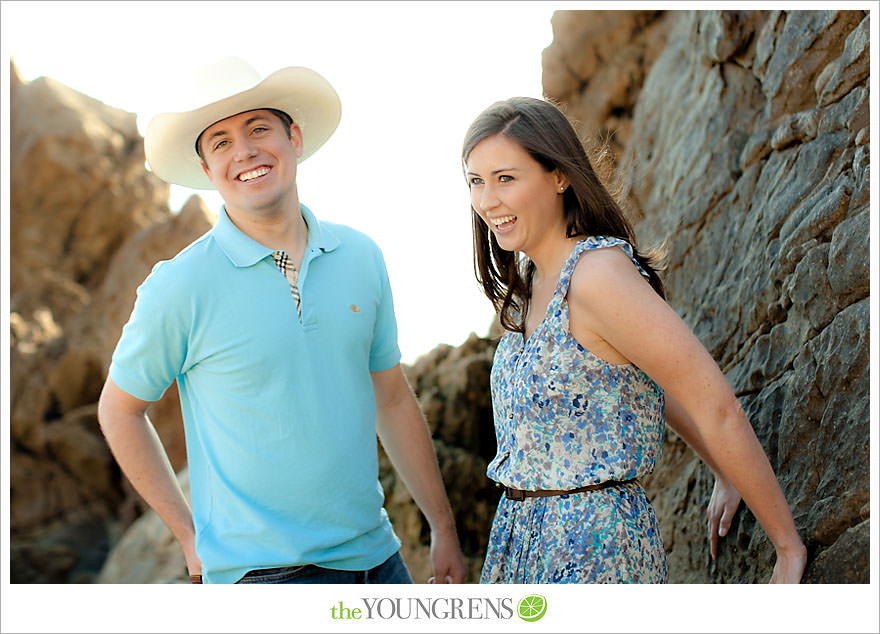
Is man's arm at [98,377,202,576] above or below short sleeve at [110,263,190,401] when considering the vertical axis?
below

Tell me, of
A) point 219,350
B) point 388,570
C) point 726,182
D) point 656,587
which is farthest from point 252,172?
point 726,182

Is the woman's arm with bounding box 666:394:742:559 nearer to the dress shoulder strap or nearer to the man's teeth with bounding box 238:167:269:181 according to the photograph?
the dress shoulder strap

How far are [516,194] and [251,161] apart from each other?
923mm

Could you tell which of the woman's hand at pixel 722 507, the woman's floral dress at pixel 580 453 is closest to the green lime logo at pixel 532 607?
the woman's floral dress at pixel 580 453

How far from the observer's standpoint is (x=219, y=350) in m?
2.79

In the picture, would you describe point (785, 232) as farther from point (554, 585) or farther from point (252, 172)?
point (252, 172)

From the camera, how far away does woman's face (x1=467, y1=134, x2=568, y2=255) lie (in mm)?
2713

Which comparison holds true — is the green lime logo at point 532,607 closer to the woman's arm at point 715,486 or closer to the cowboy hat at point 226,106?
the woman's arm at point 715,486

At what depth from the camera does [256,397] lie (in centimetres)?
280

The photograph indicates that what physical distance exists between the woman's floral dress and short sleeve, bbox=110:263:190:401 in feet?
3.66

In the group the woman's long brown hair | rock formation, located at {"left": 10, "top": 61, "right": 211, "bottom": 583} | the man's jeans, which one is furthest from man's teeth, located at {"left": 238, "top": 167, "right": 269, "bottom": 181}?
rock formation, located at {"left": 10, "top": 61, "right": 211, "bottom": 583}

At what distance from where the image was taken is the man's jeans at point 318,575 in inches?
109

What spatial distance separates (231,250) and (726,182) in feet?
8.64

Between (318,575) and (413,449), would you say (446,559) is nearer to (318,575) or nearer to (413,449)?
(413,449)
